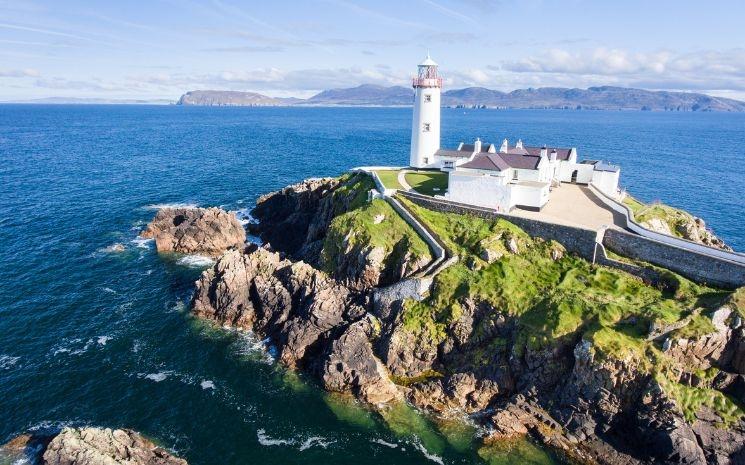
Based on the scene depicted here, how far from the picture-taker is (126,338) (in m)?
41.8

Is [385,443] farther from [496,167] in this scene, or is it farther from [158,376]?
[496,167]

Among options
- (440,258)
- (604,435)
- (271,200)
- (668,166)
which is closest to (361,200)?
(440,258)

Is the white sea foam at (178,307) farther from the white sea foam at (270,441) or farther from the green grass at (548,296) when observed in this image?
the green grass at (548,296)

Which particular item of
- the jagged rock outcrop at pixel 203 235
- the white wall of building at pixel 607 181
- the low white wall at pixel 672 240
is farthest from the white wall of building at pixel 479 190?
the jagged rock outcrop at pixel 203 235

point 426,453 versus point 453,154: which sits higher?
point 453,154

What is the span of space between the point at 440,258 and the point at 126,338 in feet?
93.0

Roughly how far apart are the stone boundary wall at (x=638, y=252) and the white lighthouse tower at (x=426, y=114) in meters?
20.3

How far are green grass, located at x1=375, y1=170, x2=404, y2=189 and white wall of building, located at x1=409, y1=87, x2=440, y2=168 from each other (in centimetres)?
423

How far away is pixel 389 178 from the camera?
60.3 metres

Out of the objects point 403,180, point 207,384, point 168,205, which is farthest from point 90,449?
point 168,205

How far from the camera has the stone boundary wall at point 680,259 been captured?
35344mm

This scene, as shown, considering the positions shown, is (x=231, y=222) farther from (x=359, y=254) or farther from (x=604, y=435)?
(x=604, y=435)

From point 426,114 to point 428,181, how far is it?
10.8 meters

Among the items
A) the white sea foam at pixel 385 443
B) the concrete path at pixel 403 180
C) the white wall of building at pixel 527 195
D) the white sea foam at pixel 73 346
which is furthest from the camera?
the concrete path at pixel 403 180
